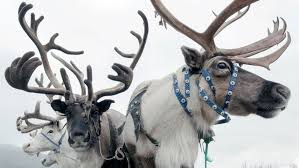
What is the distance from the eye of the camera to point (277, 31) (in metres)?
7.02

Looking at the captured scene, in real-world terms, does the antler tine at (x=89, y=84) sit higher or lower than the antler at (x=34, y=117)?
higher

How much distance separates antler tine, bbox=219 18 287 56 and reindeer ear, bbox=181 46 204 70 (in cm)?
28

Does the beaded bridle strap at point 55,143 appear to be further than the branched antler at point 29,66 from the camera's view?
Yes

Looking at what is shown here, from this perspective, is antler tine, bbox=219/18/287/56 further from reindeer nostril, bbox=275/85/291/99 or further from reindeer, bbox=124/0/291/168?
reindeer nostril, bbox=275/85/291/99

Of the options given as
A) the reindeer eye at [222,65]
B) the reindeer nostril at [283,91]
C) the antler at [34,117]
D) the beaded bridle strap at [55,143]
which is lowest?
the beaded bridle strap at [55,143]

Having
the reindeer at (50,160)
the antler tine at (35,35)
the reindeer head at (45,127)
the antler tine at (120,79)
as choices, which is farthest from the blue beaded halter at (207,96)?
the reindeer at (50,160)

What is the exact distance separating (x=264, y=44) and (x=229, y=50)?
470 mm

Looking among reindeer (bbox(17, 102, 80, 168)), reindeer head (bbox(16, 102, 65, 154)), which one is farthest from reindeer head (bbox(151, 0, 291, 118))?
reindeer head (bbox(16, 102, 65, 154))

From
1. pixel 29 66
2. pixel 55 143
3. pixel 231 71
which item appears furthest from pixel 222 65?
pixel 55 143

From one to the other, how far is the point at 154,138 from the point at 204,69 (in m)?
0.94

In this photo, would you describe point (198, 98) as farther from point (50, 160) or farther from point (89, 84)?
point (50, 160)

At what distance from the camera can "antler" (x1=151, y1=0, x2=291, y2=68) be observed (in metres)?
6.42

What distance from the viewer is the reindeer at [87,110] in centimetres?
693

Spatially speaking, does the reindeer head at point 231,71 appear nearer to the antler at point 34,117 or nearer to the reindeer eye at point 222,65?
the reindeer eye at point 222,65
